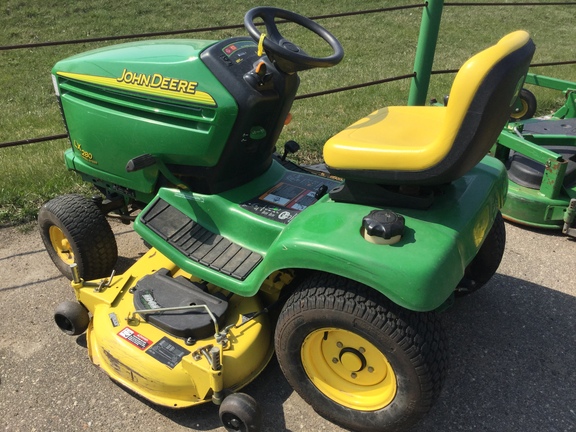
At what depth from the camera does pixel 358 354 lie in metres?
2.09

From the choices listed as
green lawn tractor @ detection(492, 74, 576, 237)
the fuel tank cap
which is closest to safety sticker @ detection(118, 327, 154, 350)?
the fuel tank cap

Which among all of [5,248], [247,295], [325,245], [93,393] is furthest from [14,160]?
[325,245]

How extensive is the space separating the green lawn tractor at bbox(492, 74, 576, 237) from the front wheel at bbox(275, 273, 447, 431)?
194 centimetres

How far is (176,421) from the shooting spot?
2.25m

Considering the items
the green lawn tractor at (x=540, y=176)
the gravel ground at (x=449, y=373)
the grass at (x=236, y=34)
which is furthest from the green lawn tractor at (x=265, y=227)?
the grass at (x=236, y=34)

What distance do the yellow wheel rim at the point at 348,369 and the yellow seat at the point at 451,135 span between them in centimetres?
62

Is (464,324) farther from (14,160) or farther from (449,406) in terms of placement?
(14,160)

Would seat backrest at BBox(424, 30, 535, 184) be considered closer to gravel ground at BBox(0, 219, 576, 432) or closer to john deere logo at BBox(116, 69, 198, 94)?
gravel ground at BBox(0, 219, 576, 432)

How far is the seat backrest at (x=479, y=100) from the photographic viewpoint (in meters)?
1.71

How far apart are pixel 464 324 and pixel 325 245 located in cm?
122

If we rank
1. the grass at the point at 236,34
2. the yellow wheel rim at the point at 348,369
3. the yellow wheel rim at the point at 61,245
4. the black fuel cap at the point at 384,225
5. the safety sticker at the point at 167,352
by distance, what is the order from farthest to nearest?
the grass at the point at 236,34
the yellow wheel rim at the point at 61,245
the safety sticker at the point at 167,352
the yellow wheel rim at the point at 348,369
the black fuel cap at the point at 384,225

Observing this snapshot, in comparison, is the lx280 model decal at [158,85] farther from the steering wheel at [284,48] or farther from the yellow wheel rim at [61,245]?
the yellow wheel rim at [61,245]

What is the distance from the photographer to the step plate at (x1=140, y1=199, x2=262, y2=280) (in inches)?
95.3

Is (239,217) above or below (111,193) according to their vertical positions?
above
